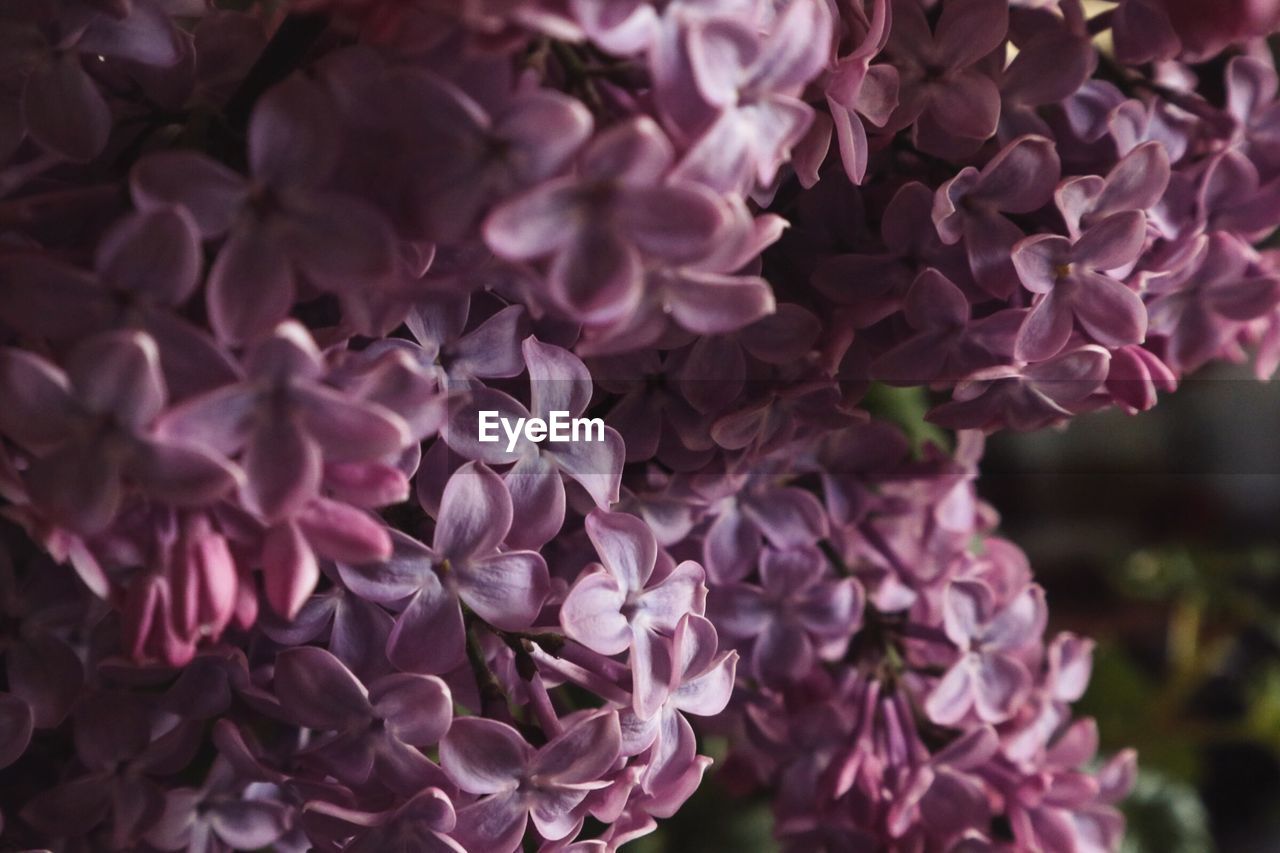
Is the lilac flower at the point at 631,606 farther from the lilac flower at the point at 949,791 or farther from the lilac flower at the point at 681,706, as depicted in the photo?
the lilac flower at the point at 949,791

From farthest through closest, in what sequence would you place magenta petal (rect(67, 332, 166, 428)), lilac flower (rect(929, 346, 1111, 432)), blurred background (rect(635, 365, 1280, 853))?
blurred background (rect(635, 365, 1280, 853)) → lilac flower (rect(929, 346, 1111, 432)) → magenta petal (rect(67, 332, 166, 428))

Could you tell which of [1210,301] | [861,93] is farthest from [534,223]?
[1210,301]

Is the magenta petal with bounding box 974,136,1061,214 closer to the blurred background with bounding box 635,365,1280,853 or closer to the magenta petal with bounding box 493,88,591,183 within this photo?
the magenta petal with bounding box 493,88,591,183

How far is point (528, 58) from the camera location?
211 millimetres

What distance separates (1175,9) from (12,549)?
1.09 ft

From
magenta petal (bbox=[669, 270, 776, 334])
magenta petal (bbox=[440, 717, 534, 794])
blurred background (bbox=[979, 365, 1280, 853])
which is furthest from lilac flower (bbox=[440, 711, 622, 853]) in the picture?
blurred background (bbox=[979, 365, 1280, 853])

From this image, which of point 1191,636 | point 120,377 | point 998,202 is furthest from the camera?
point 1191,636

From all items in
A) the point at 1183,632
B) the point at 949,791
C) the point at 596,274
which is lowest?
the point at 1183,632

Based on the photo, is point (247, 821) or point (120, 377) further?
point (247, 821)

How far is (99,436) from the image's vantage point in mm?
199

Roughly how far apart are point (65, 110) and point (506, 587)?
0.14m

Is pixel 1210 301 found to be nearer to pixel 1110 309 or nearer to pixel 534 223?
pixel 1110 309

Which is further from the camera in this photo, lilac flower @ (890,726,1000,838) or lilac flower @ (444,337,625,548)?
lilac flower @ (890,726,1000,838)

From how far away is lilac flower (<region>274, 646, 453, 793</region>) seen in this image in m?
0.26
